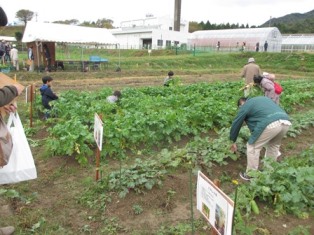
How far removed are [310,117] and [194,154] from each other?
4687 millimetres

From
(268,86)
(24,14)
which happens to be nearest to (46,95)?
(268,86)

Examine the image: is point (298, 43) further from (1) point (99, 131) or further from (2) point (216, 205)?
(2) point (216, 205)

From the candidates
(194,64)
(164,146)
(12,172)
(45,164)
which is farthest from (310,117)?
(194,64)

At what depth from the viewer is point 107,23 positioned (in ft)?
279

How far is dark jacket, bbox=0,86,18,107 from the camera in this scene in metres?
3.06

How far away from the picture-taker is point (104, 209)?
4.30 m

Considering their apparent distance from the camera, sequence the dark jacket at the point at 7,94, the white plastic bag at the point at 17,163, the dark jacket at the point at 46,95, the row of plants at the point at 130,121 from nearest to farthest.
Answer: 1. the dark jacket at the point at 7,94
2. the white plastic bag at the point at 17,163
3. the row of plants at the point at 130,121
4. the dark jacket at the point at 46,95

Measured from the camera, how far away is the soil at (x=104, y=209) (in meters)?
3.93

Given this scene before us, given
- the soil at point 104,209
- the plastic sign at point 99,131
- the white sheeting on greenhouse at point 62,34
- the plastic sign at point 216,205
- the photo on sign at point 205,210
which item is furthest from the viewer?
the white sheeting on greenhouse at point 62,34

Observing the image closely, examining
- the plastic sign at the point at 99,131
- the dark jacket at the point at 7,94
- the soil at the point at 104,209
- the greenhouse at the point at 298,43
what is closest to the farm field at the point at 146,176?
the soil at the point at 104,209

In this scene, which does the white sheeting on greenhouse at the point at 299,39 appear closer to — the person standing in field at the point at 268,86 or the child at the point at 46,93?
the person standing in field at the point at 268,86

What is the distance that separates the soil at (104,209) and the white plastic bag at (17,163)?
609mm

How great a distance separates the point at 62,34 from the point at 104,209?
16.5 metres

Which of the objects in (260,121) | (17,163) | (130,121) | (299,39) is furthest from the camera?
(299,39)
